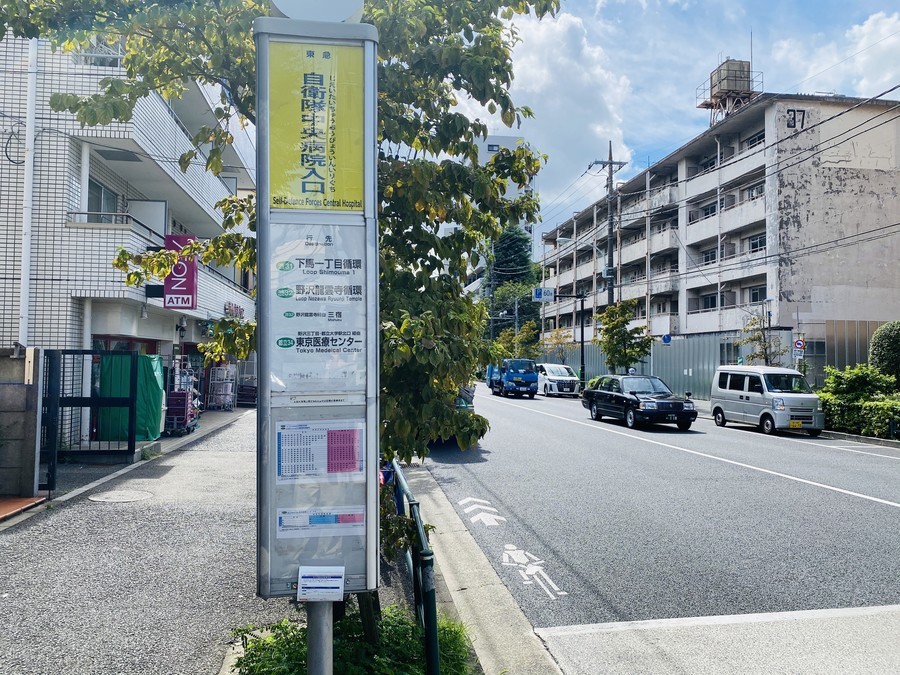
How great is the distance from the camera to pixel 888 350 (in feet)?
73.9

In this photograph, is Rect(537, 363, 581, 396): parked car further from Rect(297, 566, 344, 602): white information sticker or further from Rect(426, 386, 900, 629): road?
Rect(297, 566, 344, 602): white information sticker

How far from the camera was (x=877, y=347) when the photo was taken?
23016 mm

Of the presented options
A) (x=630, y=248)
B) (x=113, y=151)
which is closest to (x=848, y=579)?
(x=113, y=151)

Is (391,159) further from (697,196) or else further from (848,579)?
(697,196)

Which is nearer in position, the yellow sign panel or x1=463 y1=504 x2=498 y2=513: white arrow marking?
the yellow sign panel

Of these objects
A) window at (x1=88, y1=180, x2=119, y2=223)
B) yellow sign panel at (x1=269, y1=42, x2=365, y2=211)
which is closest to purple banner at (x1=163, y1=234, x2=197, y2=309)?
window at (x1=88, y1=180, x2=119, y2=223)

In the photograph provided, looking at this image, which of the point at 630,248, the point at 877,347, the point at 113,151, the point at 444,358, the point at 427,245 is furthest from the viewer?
the point at 630,248

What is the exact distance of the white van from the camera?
→ 19484 mm

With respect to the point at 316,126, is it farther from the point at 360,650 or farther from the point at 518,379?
the point at 518,379

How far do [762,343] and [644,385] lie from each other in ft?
25.6

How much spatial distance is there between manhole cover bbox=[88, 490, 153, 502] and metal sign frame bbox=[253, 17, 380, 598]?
7.32 meters

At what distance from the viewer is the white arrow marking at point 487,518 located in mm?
8578

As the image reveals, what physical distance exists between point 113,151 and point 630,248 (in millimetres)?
38758

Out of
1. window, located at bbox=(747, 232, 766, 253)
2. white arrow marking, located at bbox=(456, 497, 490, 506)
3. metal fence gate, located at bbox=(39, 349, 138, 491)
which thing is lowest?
white arrow marking, located at bbox=(456, 497, 490, 506)
